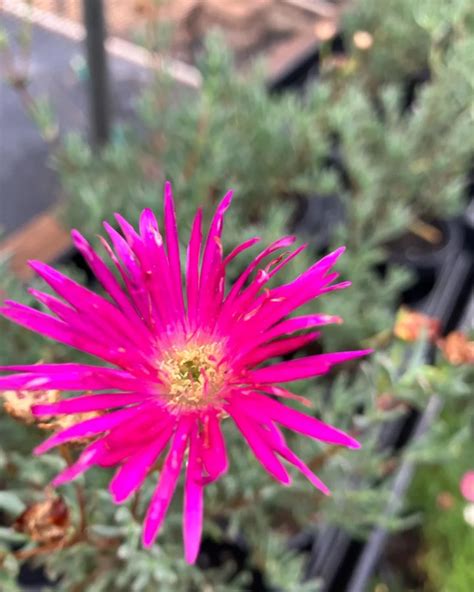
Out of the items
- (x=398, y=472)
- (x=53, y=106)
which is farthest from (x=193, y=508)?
(x=53, y=106)

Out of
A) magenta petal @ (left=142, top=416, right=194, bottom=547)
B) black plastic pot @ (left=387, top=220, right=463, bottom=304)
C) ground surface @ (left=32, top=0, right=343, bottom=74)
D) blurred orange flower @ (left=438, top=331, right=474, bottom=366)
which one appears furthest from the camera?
ground surface @ (left=32, top=0, right=343, bottom=74)

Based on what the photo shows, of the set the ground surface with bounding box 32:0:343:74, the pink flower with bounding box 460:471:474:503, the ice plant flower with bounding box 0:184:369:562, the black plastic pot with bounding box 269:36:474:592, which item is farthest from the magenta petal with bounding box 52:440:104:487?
the ground surface with bounding box 32:0:343:74

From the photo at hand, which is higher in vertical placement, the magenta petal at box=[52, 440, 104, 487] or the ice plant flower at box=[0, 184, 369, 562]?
the ice plant flower at box=[0, 184, 369, 562]

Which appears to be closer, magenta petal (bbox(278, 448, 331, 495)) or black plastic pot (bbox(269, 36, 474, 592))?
magenta petal (bbox(278, 448, 331, 495))

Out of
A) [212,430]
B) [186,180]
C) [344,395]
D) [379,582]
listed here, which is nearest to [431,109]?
[186,180]

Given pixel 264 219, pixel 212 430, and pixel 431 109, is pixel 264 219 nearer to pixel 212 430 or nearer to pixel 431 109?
pixel 431 109

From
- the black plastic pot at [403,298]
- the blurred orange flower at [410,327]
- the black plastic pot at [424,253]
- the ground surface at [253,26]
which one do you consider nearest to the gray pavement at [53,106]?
the ground surface at [253,26]

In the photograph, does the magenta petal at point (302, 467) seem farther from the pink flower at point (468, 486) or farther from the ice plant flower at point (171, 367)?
the pink flower at point (468, 486)

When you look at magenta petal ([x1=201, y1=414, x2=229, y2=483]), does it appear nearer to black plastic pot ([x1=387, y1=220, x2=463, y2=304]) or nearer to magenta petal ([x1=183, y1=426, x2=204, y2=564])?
magenta petal ([x1=183, y1=426, x2=204, y2=564])
